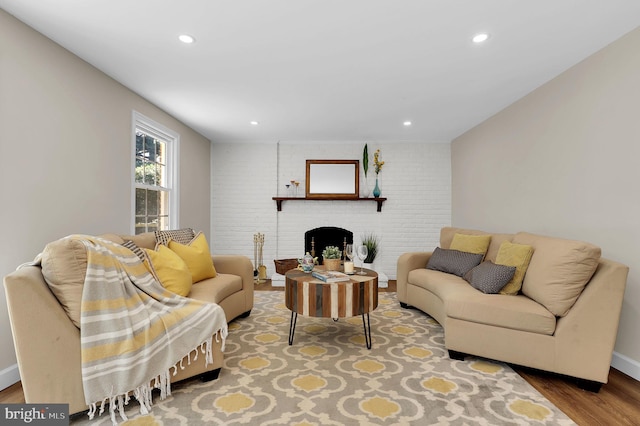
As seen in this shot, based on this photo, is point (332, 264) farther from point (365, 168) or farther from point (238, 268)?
point (365, 168)

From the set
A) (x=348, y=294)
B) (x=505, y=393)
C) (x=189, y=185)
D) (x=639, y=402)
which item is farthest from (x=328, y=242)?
(x=639, y=402)

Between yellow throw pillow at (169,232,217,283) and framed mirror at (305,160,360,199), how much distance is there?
2.55m

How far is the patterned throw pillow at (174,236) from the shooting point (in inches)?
112

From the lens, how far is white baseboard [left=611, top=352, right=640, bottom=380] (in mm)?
2105

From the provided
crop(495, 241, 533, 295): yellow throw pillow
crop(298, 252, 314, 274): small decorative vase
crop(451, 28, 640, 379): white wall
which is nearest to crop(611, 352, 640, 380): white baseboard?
crop(451, 28, 640, 379): white wall

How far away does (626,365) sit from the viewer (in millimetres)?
2170

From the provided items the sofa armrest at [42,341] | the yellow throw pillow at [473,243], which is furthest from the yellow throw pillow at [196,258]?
the yellow throw pillow at [473,243]

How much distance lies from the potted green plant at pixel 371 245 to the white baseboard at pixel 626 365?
3120 mm

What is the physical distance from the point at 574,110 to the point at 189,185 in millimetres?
4451

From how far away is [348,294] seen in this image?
7.89ft

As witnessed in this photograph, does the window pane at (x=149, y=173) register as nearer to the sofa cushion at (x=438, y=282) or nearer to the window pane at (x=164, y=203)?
the window pane at (x=164, y=203)

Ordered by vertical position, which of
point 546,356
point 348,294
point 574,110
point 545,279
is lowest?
point 546,356

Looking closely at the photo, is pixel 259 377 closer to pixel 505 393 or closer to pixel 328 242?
pixel 505 393

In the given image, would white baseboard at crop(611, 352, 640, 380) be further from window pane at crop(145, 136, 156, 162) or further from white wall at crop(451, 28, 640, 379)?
window pane at crop(145, 136, 156, 162)
